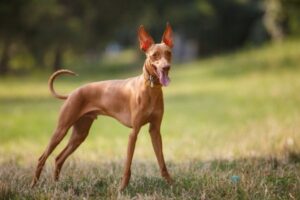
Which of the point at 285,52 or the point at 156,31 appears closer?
the point at 285,52

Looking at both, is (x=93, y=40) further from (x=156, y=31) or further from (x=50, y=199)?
(x=50, y=199)

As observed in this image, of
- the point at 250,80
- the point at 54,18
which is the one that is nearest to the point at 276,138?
the point at 250,80

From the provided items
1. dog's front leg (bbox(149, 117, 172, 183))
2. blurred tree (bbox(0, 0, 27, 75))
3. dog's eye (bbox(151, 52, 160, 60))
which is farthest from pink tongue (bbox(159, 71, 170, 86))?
blurred tree (bbox(0, 0, 27, 75))

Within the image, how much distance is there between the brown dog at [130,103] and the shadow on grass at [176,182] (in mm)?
217

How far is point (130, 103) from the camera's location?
19.9 ft

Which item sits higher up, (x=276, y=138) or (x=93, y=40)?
(x=93, y=40)

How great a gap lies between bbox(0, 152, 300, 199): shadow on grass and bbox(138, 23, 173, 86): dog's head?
1.17 m

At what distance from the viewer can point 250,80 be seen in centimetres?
2322

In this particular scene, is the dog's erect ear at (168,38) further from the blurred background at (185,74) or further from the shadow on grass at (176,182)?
the blurred background at (185,74)

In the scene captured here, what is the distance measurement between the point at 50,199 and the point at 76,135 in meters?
1.30

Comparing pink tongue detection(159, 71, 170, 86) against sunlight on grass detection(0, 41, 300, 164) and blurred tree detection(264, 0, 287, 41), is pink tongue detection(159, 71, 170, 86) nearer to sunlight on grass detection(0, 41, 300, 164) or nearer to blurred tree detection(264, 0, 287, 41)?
sunlight on grass detection(0, 41, 300, 164)

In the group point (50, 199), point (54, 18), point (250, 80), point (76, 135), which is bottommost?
point (50, 199)

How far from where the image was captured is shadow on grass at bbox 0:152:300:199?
581 centimetres

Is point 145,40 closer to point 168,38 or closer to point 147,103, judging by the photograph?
point 168,38
